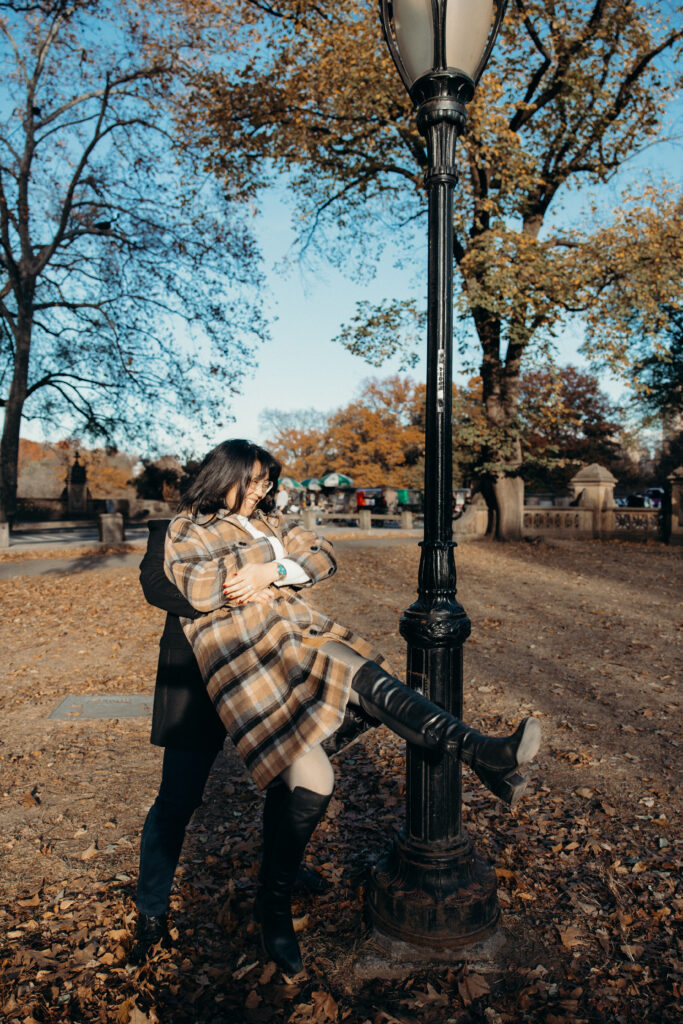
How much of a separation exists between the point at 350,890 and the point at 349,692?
1.30 meters

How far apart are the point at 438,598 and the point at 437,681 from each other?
1.05ft

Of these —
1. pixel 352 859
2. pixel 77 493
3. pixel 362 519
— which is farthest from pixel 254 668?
pixel 77 493

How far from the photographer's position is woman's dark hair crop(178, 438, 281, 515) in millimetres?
2641

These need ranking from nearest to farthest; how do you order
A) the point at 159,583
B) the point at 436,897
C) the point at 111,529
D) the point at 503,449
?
the point at 159,583 → the point at 436,897 → the point at 503,449 → the point at 111,529

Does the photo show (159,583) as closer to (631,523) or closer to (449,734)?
(449,734)

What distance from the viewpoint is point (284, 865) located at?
247cm

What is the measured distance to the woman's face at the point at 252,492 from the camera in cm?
268

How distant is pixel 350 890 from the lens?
126 inches

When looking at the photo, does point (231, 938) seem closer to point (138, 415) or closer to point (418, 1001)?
point (418, 1001)

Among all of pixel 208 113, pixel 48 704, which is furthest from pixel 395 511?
pixel 48 704

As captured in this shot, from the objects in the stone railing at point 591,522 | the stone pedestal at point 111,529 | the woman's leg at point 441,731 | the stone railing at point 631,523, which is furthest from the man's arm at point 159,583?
the stone railing at point 631,523

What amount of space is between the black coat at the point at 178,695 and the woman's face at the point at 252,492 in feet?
1.10

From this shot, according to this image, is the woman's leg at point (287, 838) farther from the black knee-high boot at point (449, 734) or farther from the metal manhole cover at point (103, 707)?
the metal manhole cover at point (103, 707)

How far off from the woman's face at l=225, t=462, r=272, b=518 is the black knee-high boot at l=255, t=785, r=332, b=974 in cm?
101
